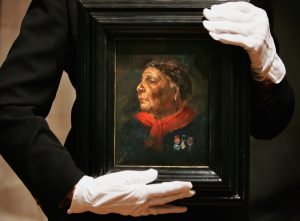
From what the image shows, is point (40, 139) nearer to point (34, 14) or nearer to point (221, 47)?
point (34, 14)

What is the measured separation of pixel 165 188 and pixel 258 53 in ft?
0.82

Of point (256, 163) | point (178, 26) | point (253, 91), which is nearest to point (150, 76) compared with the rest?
point (178, 26)

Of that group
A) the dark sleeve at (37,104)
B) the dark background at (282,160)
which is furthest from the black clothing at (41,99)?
the dark background at (282,160)

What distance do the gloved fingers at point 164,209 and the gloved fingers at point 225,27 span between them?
0.89 ft

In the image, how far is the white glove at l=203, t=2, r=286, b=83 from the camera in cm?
94

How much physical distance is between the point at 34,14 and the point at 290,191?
840mm

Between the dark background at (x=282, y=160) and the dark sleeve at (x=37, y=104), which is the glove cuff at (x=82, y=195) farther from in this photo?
the dark background at (x=282, y=160)

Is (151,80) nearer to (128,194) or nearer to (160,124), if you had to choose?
(160,124)

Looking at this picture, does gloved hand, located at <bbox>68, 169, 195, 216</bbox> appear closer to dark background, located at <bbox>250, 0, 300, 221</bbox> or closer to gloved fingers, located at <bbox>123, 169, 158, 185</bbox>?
gloved fingers, located at <bbox>123, 169, 158, 185</bbox>

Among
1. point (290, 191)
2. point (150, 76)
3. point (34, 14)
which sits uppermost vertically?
point (34, 14)

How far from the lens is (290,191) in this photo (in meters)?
1.56

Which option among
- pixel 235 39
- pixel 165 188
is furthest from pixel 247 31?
pixel 165 188

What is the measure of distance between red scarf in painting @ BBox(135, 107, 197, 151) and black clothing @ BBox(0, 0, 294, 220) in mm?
121

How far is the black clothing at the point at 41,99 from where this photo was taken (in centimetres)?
94
